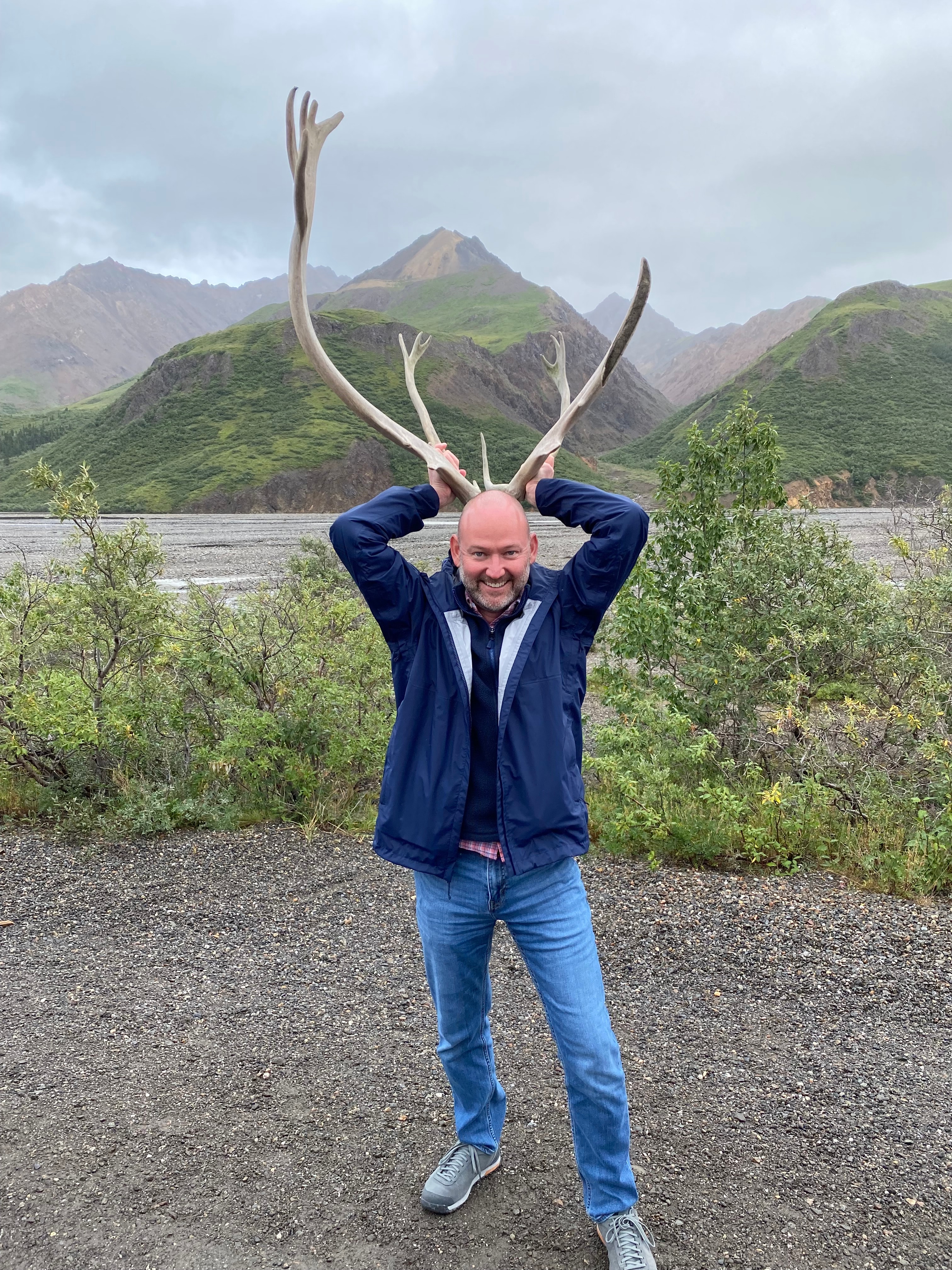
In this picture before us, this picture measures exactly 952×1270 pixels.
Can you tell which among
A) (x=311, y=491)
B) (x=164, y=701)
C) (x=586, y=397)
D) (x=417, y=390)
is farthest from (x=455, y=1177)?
(x=311, y=491)

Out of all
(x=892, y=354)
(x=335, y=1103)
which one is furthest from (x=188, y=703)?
(x=892, y=354)

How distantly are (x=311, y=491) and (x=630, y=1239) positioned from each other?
68.0 m

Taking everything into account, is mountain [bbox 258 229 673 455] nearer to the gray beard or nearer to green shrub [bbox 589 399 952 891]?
green shrub [bbox 589 399 952 891]

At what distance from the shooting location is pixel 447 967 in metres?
2.54

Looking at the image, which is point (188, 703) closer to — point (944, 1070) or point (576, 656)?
point (576, 656)

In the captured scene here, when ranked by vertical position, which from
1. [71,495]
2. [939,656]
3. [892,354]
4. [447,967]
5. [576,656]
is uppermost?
[892,354]

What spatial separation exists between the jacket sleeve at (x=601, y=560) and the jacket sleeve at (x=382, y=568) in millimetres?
479

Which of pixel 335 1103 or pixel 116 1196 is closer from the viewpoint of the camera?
pixel 116 1196

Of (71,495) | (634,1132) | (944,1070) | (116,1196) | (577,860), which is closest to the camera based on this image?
(116,1196)

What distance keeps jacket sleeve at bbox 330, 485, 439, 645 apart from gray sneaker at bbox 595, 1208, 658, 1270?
1.89 metres

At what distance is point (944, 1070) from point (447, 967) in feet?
7.41

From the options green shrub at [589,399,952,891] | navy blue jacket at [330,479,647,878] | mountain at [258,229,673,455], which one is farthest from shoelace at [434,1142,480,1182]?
mountain at [258,229,673,455]

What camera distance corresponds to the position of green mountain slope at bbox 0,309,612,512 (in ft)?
223

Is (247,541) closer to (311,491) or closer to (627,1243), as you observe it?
(311,491)
